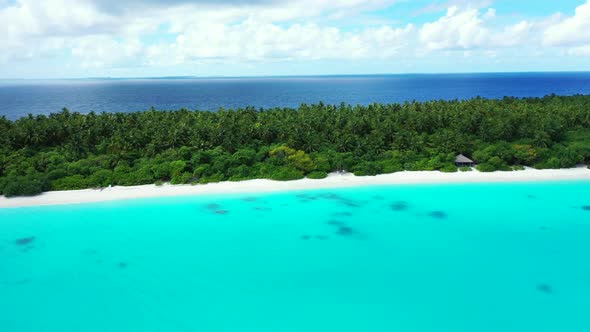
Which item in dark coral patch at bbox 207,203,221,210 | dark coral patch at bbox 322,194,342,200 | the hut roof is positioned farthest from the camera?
the hut roof

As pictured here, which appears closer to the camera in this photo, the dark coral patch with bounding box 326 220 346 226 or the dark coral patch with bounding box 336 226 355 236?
the dark coral patch with bounding box 336 226 355 236

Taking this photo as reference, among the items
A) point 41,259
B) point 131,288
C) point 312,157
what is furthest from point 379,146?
point 41,259

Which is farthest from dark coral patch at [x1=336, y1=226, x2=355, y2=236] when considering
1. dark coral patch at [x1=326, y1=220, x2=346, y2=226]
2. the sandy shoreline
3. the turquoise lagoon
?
the sandy shoreline

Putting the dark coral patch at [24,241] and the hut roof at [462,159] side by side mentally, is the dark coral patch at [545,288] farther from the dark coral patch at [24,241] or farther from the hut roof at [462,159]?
the dark coral patch at [24,241]

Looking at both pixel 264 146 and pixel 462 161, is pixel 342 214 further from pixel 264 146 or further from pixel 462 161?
pixel 462 161

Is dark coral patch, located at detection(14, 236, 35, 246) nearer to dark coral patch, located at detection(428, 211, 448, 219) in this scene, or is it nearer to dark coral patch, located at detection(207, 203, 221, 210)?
dark coral patch, located at detection(207, 203, 221, 210)

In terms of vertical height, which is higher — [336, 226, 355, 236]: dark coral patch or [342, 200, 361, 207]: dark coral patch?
[342, 200, 361, 207]: dark coral patch

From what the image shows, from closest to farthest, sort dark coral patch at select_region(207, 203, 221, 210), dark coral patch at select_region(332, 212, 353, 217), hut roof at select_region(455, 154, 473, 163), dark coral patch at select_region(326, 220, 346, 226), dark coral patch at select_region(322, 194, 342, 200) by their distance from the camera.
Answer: dark coral patch at select_region(326, 220, 346, 226) → dark coral patch at select_region(332, 212, 353, 217) → dark coral patch at select_region(207, 203, 221, 210) → dark coral patch at select_region(322, 194, 342, 200) → hut roof at select_region(455, 154, 473, 163)

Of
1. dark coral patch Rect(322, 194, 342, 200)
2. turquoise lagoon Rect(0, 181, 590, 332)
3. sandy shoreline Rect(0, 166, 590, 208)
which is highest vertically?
sandy shoreline Rect(0, 166, 590, 208)

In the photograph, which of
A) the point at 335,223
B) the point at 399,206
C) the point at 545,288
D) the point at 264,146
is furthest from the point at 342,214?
the point at 545,288
